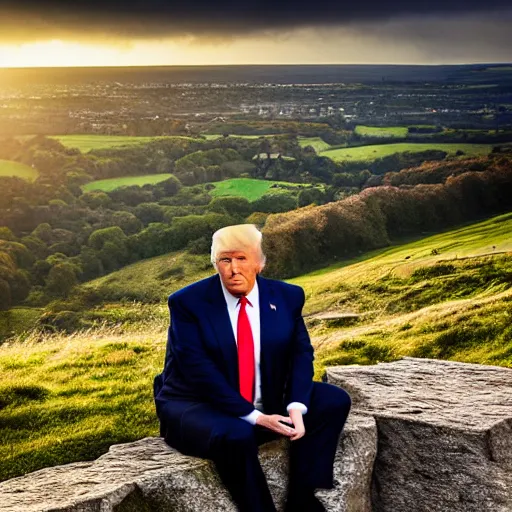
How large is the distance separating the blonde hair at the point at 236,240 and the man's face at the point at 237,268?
25mm

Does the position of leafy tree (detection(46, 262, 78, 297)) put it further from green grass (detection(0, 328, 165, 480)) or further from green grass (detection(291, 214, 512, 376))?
green grass (detection(291, 214, 512, 376))

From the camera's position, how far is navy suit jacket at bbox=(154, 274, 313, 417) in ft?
15.6

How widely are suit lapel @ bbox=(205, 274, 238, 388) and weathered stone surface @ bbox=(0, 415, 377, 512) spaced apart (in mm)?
527

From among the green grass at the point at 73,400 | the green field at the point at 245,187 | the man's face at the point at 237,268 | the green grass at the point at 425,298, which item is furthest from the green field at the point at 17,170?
the man's face at the point at 237,268

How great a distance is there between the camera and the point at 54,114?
17375 millimetres

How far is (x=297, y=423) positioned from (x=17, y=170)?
43.6ft

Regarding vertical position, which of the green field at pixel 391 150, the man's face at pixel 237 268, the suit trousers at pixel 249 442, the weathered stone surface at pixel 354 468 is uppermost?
the man's face at pixel 237 268

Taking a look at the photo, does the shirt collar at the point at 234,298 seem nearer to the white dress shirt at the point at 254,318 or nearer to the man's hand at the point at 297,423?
the white dress shirt at the point at 254,318

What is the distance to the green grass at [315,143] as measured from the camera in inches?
742

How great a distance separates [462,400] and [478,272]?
870cm

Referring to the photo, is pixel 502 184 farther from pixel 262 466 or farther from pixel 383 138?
pixel 262 466

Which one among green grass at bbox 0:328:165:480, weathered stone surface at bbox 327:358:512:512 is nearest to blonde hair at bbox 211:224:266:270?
weathered stone surface at bbox 327:358:512:512

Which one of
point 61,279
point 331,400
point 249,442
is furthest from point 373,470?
point 61,279

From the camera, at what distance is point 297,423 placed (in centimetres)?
471
